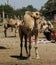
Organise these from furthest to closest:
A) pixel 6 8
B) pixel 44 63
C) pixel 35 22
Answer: pixel 6 8 → pixel 35 22 → pixel 44 63

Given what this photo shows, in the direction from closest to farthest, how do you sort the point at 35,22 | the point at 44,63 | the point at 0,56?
the point at 44,63 < the point at 35,22 < the point at 0,56

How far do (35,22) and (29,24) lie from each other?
227 mm

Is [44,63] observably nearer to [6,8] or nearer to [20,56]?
[20,56]

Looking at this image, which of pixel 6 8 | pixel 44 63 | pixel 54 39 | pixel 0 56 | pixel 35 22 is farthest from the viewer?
pixel 6 8

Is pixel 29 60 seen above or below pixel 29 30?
below

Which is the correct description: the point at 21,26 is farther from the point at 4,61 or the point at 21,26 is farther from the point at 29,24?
the point at 4,61

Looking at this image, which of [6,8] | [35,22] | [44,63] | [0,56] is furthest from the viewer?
[6,8]

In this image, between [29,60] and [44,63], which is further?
[29,60]

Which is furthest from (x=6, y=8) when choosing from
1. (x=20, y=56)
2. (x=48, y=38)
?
(x=20, y=56)

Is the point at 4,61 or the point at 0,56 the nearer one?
the point at 4,61

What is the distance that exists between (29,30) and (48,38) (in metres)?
8.76

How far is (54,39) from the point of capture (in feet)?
64.3

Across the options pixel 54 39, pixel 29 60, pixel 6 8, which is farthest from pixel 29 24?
pixel 6 8

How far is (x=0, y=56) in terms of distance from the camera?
1314cm
